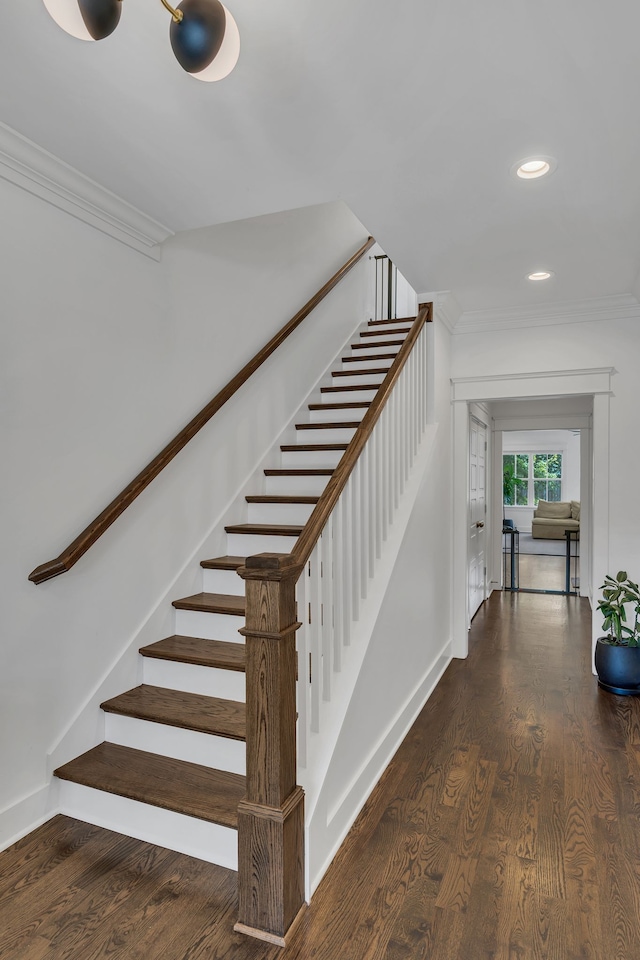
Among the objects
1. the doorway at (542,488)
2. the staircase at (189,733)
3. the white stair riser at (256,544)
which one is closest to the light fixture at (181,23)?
the staircase at (189,733)

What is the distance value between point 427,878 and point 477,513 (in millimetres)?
4018

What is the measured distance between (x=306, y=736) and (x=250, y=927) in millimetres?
522

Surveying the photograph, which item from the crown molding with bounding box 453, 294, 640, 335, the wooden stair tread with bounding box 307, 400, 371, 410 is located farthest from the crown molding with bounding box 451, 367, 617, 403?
the wooden stair tread with bounding box 307, 400, 371, 410

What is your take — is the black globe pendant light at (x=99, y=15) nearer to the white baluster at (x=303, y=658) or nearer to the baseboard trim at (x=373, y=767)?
the white baluster at (x=303, y=658)

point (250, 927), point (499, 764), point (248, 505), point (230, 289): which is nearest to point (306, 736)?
point (250, 927)

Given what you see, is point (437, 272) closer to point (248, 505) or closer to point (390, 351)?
point (390, 351)

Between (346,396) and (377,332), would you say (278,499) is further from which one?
(377,332)

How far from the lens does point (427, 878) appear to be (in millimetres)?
1885

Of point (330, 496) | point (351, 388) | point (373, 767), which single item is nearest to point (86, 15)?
point (330, 496)

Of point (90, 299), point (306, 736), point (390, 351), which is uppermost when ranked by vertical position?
point (390, 351)

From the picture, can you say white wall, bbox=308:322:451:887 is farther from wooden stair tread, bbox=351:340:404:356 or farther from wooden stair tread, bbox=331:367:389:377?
wooden stair tread, bbox=351:340:404:356

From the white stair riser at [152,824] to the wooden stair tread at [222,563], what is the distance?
1107 millimetres

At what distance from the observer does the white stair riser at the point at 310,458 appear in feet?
11.9

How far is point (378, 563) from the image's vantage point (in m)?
2.71
